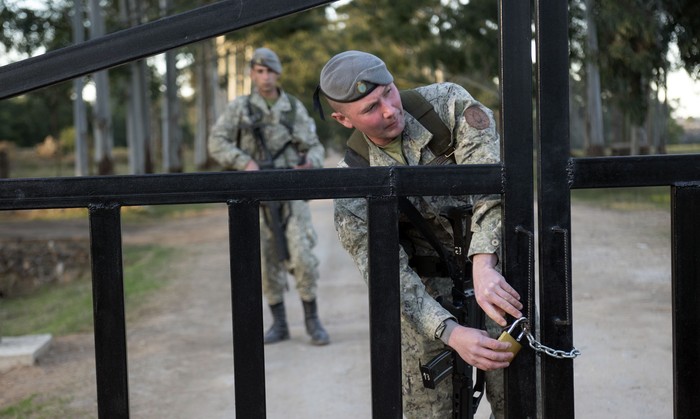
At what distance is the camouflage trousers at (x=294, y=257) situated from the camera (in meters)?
6.86

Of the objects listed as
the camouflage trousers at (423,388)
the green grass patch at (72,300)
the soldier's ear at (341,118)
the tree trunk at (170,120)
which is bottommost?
the green grass patch at (72,300)

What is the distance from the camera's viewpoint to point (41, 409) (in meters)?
5.09

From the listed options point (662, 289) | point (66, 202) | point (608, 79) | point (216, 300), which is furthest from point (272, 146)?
point (608, 79)

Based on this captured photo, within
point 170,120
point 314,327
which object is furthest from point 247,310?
point 170,120

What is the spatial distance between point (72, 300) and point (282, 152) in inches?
177

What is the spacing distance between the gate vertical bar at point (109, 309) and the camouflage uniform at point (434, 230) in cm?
84

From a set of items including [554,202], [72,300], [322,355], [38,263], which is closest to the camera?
[554,202]

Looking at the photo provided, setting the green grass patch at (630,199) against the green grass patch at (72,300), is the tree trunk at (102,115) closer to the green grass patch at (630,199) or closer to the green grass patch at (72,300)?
the green grass patch at (72,300)

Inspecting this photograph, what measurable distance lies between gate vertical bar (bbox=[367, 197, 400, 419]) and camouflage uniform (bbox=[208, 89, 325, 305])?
4594mm

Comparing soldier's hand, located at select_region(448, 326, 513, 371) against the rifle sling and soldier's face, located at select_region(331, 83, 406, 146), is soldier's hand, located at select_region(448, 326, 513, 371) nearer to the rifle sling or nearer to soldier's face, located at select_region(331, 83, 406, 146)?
the rifle sling

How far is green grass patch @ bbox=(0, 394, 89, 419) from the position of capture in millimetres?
4980

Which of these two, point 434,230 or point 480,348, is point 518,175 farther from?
point 434,230

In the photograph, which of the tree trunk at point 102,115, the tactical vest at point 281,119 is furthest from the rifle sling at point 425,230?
the tree trunk at point 102,115

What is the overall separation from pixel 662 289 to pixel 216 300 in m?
4.40
